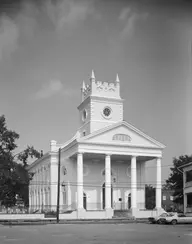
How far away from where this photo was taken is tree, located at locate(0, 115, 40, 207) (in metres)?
41.5

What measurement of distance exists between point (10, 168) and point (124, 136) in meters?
12.9

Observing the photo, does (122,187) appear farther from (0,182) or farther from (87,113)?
(0,182)

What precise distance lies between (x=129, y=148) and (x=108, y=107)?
759cm

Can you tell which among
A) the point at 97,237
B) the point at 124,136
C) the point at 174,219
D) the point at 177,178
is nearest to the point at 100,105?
the point at 124,136

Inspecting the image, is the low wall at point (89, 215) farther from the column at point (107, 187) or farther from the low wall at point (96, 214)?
the column at point (107, 187)

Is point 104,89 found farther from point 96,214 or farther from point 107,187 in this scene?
point 96,214

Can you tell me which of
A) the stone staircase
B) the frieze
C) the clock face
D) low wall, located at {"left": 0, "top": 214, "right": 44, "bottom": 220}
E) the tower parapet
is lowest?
the stone staircase

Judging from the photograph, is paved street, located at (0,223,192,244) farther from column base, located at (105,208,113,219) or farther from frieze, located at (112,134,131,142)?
frieze, located at (112,134,131,142)

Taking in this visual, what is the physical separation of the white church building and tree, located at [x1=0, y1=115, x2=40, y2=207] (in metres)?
5.29

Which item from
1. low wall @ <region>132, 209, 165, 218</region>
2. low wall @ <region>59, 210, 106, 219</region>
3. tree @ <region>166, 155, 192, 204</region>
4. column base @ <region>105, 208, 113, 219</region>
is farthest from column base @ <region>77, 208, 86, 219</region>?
tree @ <region>166, 155, 192, 204</region>

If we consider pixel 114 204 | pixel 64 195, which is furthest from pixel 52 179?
pixel 114 204

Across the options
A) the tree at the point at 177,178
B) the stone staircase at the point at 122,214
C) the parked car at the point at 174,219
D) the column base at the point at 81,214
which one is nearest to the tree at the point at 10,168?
the column base at the point at 81,214

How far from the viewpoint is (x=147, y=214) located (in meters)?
44.8

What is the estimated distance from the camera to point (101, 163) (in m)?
49.5
